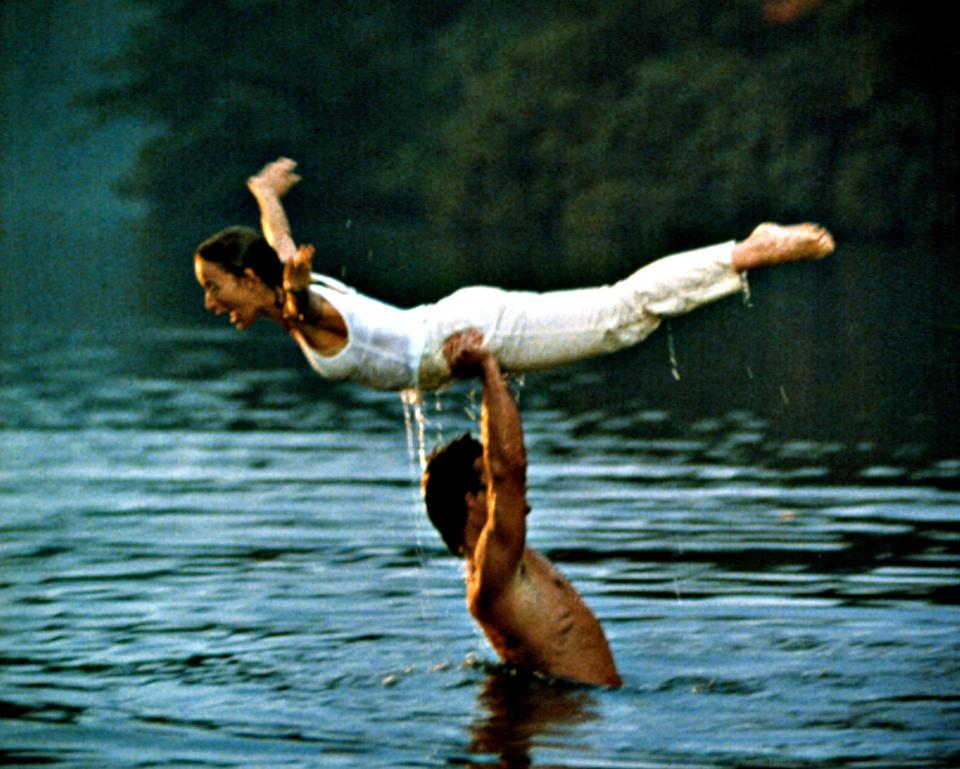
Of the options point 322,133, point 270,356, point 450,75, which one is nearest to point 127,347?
point 270,356

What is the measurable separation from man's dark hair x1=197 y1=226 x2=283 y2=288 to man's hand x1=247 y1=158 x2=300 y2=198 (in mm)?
1109

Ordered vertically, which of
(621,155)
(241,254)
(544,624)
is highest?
(621,155)

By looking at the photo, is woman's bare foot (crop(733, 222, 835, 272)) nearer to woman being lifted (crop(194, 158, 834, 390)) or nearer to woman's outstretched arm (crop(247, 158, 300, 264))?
woman being lifted (crop(194, 158, 834, 390))

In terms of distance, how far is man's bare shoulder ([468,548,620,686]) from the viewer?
459 inches

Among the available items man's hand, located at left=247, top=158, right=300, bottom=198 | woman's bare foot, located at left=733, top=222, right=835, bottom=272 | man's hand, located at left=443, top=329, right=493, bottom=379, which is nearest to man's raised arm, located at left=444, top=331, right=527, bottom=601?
man's hand, located at left=443, top=329, right=493, bottom=379

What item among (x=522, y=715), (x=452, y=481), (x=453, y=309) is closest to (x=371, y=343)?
(x=453, y=309)

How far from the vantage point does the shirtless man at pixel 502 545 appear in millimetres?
11211

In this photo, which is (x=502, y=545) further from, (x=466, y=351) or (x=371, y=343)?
(x=371, y=343)

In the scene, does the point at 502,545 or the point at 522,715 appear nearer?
the point at 502,545

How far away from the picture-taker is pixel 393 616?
14.4 metres

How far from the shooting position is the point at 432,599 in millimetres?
14914

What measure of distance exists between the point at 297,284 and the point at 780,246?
6.97 ft

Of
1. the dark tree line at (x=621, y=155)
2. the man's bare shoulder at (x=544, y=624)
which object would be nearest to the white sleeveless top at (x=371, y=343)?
the man's bare shoulder at (x=544, y=624)

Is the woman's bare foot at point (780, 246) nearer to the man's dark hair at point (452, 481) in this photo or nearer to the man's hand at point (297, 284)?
the man's dark hair at point (452, 481)
